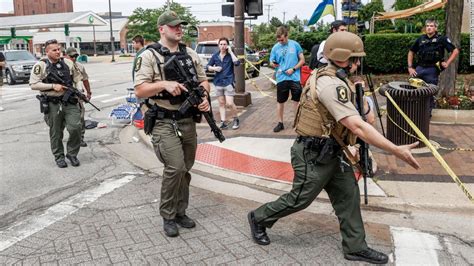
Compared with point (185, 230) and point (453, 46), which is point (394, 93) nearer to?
point (453, 46)

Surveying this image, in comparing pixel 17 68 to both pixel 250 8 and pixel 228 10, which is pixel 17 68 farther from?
pixel 250 8

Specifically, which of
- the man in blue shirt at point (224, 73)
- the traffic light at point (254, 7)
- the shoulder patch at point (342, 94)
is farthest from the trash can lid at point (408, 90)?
the traffic light at point (254, 7)

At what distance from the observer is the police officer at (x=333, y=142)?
346 centimetres

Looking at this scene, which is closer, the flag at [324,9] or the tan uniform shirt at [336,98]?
the tan uniform shirt at [336,98]

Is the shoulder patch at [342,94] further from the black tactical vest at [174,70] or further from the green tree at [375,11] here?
the green tree at [375,11]

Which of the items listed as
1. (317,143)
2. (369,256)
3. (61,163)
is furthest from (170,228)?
(61,163)

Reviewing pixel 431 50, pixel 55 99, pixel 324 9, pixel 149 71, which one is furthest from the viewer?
pixel 324 9

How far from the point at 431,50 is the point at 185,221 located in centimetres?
595

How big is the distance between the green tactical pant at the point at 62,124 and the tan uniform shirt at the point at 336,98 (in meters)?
4.51

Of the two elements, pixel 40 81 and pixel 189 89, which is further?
pixel 40 81

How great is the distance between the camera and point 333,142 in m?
3.71

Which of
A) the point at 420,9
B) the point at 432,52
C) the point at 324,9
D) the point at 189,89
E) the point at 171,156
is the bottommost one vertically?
the point at 171,156

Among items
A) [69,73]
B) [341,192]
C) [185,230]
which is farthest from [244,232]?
[69,73]

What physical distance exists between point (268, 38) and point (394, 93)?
31172 millimetres
